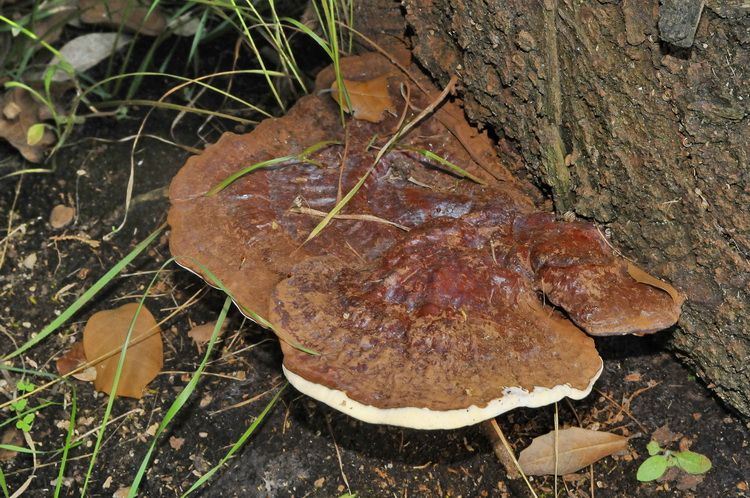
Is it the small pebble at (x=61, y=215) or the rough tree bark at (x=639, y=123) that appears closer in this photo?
the rough tree bark at (x=639, y=123)

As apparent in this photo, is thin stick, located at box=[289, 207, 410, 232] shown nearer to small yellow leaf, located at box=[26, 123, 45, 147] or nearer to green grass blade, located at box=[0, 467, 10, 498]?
green grass blade, located at box=[0, 467, 10, 498]

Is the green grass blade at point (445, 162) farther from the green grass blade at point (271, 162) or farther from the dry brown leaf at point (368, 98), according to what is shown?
the green grass blade at point (271, 162)

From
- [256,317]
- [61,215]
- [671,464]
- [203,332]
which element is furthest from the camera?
[61,215]

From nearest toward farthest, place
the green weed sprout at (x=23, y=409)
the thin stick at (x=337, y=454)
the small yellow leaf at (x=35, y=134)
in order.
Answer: the thin stick at (x=337, y=454), the green weed sprout at (x=23, y=409), the small yellow leaf at (x=35, y=134)

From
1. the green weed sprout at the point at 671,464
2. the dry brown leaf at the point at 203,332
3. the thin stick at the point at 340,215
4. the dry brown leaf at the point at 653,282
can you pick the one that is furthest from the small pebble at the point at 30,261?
the green weed sprout at the point at 671,464

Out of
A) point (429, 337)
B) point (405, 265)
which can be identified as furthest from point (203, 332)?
point (429, 337)

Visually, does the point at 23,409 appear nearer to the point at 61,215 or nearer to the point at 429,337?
the point at 61,215

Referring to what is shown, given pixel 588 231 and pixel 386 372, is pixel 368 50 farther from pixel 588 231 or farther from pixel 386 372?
pixel 386 372
